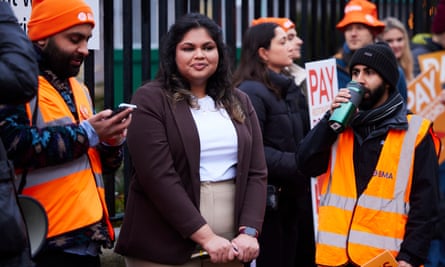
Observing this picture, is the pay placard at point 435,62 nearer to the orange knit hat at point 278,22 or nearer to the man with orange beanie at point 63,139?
the orange knit hat at point 278,22

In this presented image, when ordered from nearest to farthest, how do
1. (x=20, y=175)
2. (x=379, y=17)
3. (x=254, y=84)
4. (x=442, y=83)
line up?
(x=20, y=175), (x=254, y=84), (x=442, y=83), (x=379, y=17)

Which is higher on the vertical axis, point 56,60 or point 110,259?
point 56,60

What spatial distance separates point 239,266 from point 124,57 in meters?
2.15

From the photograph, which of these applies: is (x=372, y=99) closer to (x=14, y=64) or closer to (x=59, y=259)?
(x=59, y=259)

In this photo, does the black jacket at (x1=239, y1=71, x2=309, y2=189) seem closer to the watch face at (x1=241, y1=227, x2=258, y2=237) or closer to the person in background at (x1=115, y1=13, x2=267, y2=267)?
the person in background at (x1=115, y1=13, x2=267, y2=267)

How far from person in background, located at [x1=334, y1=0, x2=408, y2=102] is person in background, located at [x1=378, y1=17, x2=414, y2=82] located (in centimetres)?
21

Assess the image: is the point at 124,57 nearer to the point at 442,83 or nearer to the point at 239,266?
the point at 239,266

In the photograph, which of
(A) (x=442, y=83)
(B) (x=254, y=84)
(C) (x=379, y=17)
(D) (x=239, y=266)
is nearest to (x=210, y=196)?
(D) (x=239, y=266)

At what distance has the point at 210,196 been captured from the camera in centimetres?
432

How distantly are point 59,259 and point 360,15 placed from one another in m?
4.47

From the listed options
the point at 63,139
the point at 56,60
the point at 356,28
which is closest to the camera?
the point at 63,139

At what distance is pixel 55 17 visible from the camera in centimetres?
396

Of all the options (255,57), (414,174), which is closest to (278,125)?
(255,57)

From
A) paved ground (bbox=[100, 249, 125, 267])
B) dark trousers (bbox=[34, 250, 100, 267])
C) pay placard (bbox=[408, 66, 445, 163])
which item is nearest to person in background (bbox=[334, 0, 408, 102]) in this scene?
pay placard (bbox=[408, 66, 445, 163])
